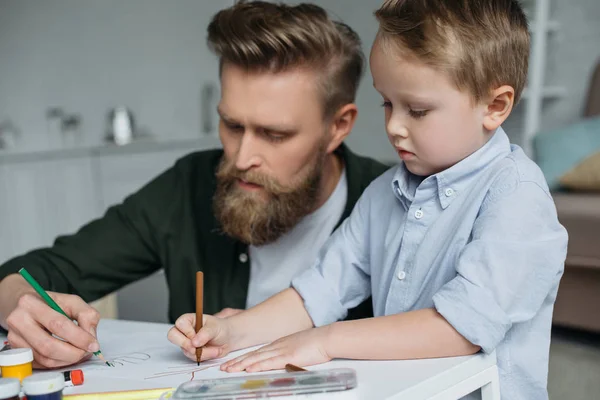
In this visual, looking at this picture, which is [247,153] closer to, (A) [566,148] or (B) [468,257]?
(B) [468,257]

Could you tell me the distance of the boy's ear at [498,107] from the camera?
37.8 inches

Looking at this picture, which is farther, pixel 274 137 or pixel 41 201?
pixel 41 201

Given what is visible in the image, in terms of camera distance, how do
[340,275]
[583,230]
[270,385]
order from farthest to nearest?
[583,230]
[340,275]
[270,385]

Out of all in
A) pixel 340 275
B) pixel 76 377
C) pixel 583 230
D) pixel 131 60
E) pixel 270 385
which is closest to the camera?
pixel 270 385

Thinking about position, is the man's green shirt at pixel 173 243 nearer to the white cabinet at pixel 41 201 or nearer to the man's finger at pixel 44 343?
the man's finger at pixel 44 343

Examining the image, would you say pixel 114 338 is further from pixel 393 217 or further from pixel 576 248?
pixel 576 248

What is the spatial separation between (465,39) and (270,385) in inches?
20.1

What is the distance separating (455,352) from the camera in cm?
86

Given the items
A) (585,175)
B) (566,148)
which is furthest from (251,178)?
(566,148)

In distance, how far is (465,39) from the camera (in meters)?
0.92

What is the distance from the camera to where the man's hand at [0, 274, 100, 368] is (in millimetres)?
924

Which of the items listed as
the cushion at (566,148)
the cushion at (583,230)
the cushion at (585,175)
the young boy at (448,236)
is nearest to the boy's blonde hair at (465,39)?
the young boy at (448,236)

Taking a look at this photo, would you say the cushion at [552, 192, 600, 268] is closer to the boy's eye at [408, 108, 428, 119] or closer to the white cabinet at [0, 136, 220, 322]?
the boy's eye at [408, 108, 428, 119]

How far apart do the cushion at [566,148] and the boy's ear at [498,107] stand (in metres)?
2.06
